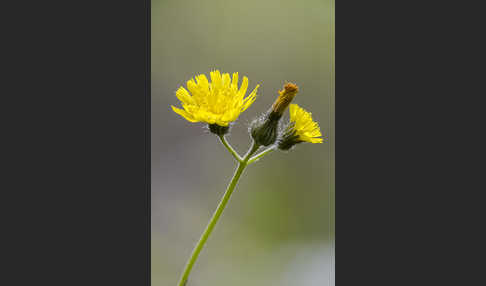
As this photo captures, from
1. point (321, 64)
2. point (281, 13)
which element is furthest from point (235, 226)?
point (281, 13)

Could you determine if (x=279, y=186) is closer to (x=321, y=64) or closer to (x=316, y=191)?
(x=316, y=191)

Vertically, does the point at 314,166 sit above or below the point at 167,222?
above

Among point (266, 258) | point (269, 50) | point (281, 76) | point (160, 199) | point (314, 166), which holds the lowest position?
point (266, 258)

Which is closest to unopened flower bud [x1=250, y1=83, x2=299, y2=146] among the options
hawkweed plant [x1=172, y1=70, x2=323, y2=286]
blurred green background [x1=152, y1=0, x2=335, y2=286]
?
hawkweed plant [x1=172, y1=70, x2=323, y2=286]

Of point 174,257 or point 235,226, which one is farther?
point 235,226

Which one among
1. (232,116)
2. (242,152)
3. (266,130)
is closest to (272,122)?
(266,130)
